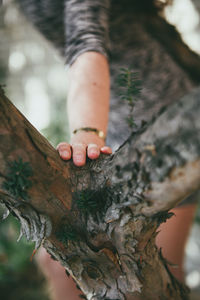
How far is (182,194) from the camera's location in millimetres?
446

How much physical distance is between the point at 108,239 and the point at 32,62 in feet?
A: 14.0

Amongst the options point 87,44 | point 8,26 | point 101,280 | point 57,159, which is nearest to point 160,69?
point 87,44

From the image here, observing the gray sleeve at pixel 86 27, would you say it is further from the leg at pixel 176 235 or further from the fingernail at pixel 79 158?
the leg at pixel 176 235

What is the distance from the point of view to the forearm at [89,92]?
854 millimetres

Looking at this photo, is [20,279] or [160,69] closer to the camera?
[160,69]

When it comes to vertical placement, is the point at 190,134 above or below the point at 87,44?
below

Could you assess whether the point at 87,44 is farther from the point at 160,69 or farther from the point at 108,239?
the point at 108,239

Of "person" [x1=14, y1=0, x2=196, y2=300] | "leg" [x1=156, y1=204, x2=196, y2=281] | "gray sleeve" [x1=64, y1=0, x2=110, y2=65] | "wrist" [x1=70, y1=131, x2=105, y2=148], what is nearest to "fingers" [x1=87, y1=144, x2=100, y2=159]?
"person" [x1=14, y1=0, x2=196, y2=300]

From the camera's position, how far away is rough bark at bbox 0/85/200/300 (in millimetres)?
414

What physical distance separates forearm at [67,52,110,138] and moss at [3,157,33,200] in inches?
14.3

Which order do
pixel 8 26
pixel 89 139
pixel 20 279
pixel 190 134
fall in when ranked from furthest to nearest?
pixel 8 26 < pixel 20 279 < pixel 89 139 < pixel 190 134

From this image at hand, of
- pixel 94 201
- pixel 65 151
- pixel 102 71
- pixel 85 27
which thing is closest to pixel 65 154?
pixel 65 151

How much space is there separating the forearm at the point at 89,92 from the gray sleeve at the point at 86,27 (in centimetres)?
3

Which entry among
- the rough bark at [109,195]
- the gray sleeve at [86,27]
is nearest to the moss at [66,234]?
the rough bark at [109,195]
